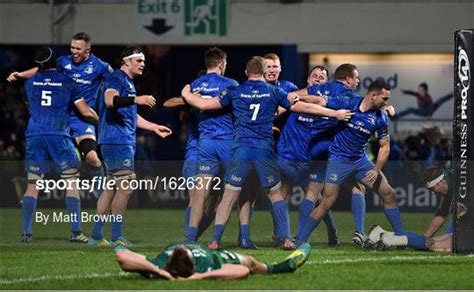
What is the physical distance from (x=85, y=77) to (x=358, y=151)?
377 cm

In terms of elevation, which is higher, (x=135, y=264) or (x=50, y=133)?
(x=50, y=133)

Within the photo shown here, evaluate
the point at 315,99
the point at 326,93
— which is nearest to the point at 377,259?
the point at 315,99

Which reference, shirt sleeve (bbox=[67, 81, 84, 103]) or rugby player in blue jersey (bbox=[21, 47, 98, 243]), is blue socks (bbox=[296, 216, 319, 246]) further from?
shirt sleeve (bbox=[67, 81, 84, 103])

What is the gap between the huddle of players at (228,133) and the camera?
58.4ft

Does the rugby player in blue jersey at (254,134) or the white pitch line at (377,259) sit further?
the rugby player in blue jersey at (254,134)

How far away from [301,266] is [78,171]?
16.9 feet

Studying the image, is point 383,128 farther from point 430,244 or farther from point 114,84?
point 114,84

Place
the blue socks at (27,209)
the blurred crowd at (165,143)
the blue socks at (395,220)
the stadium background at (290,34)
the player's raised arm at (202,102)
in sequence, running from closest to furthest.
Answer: the player's raised arm at (202,102) < the blue socks at (395,220) < the blue socks at (27,209) < the blurred crowd at (165,143) < the stadium background at (290,34)

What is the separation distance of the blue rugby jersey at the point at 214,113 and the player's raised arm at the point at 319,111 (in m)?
0.96

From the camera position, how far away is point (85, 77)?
19.5 meters

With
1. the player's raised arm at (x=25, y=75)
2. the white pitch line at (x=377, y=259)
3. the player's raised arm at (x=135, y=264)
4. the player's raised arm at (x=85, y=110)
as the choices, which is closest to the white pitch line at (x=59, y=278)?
the player's raised arm at (x=135, y=264)

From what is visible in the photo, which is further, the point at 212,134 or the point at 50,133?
the point at 50,133

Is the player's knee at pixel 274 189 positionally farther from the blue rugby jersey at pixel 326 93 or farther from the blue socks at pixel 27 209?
the blue socks at pixel 27 209

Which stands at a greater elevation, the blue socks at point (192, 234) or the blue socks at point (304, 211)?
the blue socks at point (304, 211)
